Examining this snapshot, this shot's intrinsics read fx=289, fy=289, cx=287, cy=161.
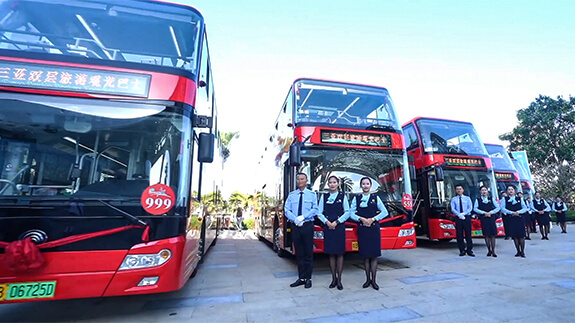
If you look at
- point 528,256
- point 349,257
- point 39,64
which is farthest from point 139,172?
point 528,256

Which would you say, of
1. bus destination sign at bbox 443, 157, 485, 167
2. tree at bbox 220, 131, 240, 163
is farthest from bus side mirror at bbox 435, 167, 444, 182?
tree at bbox 220, 131, 240, 163

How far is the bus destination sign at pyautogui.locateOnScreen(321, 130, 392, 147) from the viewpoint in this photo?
5.43 metres

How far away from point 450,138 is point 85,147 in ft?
29.6

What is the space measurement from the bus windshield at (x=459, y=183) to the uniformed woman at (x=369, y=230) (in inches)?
168

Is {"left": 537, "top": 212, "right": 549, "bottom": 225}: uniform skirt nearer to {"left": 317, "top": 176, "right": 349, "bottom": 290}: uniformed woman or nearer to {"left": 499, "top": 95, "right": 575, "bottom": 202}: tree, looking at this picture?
{"left": 317, "top": 176, "right": 349, "bottom": 290}: uniformed woman

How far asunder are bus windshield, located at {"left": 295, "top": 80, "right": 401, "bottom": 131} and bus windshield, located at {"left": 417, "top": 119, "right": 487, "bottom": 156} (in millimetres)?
2929

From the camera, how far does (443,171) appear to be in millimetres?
7875

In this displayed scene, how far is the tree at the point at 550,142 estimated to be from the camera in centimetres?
2177

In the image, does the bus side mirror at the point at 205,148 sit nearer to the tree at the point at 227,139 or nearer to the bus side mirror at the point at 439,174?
the bus side mirror at the point at 439,174

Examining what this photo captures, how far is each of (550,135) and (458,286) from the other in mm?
26275

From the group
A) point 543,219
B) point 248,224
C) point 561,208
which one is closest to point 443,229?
point 543,219

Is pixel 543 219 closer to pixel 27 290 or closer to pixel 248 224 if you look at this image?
pixel 27 290

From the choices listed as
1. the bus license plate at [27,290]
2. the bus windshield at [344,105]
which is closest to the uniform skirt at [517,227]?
the bus windshield at [344,105]

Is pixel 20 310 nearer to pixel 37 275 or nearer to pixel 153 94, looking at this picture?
pixel 37 275
